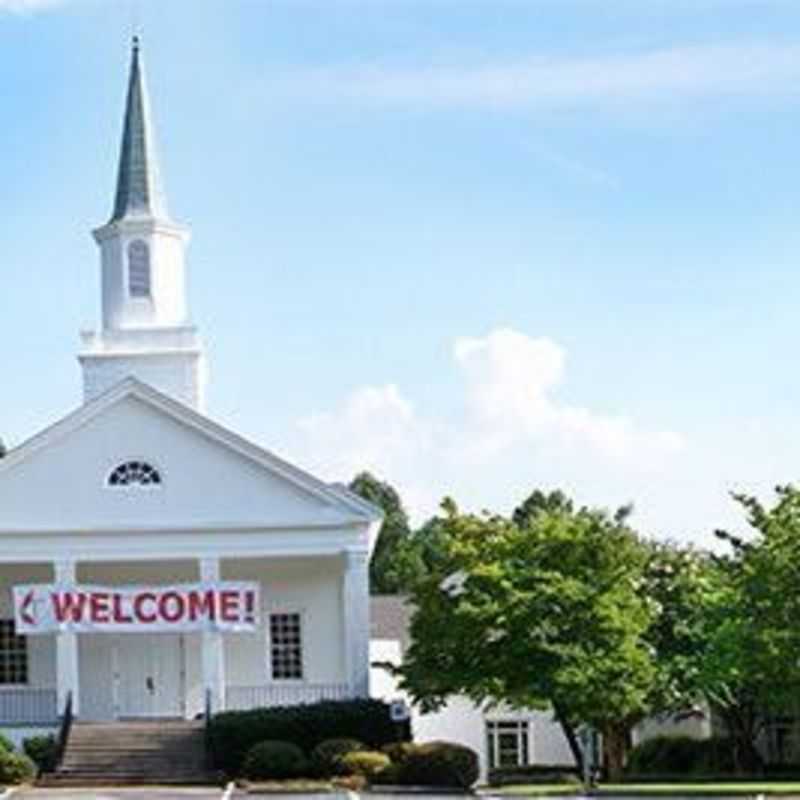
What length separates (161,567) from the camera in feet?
169

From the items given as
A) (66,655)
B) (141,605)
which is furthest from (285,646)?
(66,655)

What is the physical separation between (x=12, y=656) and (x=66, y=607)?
4136 millimetres

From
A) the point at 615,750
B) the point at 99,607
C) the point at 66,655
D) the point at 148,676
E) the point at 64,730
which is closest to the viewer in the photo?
the point at 64,730

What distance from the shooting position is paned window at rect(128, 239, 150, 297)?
5456cm

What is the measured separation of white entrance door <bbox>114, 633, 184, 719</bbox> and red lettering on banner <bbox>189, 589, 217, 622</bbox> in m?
2.83

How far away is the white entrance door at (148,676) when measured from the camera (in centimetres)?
5125

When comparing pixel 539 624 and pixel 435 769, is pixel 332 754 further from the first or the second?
pixel 539 624

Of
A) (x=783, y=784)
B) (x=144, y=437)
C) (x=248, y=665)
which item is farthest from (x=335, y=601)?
(x=783, y=784)

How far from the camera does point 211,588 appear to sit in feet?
159

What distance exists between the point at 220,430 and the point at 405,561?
58306mm

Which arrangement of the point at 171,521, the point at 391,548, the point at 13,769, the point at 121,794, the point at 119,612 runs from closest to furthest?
the point at 121,794 < the point at 13,769 < the point at 119,612 < the point at 171,521 < the point at 391,548

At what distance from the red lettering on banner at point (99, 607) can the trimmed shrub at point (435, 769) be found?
28.5ft

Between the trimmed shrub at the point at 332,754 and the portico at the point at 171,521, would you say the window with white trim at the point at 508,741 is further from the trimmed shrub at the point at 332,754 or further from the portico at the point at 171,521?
the trimmed shrub at the point at 332,754

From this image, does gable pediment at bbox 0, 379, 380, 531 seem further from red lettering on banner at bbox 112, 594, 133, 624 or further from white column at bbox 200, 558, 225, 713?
red lettering on banner at bbox 112, 594, 133, 624
